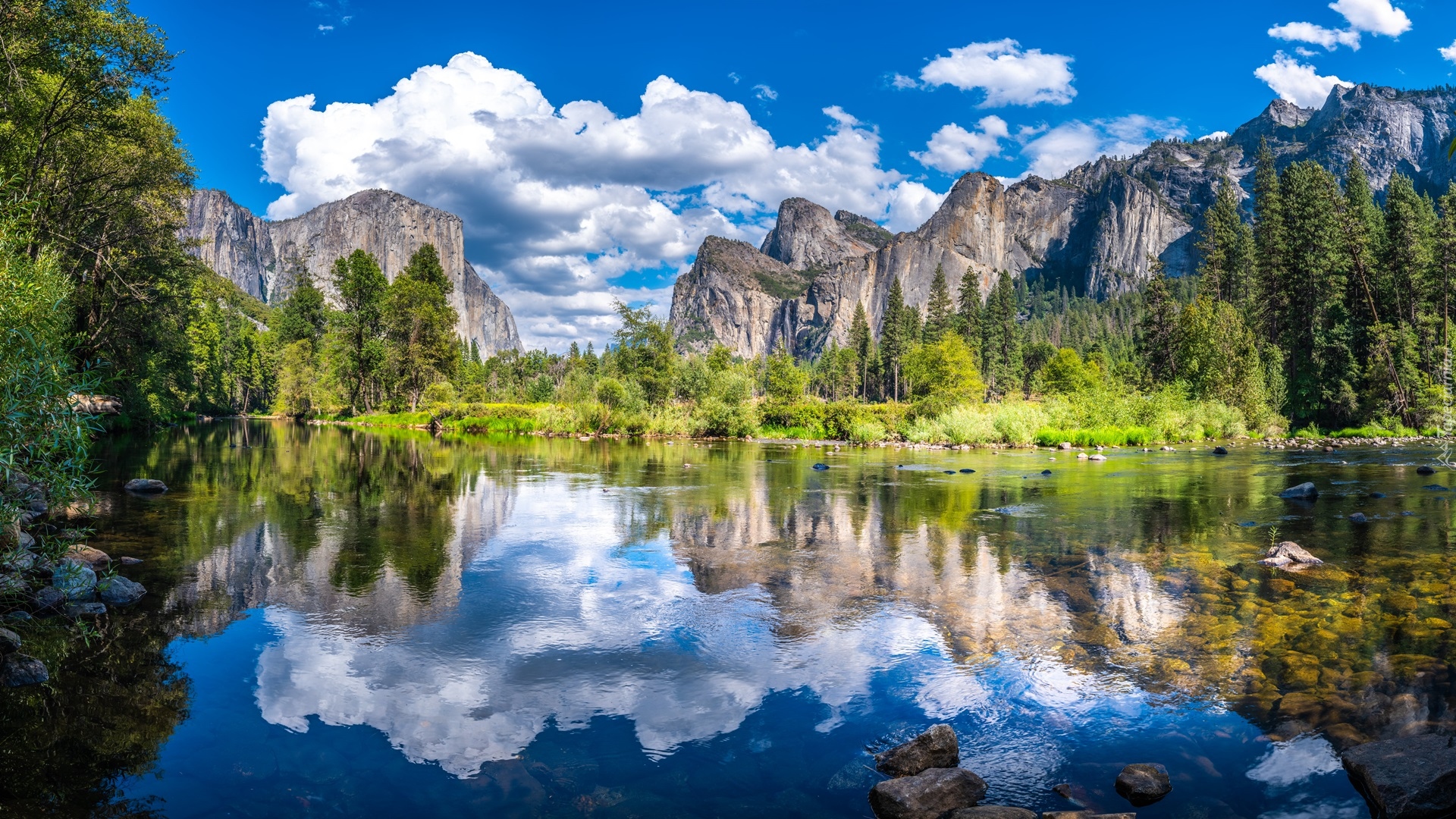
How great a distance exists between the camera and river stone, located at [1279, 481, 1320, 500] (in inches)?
768

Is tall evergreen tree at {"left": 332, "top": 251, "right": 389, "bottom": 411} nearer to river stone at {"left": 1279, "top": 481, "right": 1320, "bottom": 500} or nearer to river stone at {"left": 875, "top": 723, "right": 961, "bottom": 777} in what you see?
river stone at {"left": 1279, "top": 481, "right": 1320, "bottom": 500}

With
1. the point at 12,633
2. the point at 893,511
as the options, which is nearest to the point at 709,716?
the point at 12,633

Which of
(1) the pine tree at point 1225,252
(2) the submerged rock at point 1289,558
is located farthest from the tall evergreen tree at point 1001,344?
(2) the submerged rock at point 1289,558

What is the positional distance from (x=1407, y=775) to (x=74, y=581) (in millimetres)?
13934

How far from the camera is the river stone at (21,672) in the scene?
7.16m

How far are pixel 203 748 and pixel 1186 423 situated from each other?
185 feet

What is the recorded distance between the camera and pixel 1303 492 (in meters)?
19.7

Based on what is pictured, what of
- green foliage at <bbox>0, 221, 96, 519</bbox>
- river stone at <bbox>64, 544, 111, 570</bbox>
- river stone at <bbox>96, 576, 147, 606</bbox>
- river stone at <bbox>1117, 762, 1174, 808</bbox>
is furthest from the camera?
river stone at <bbox>64, 544, 111, 570</bbox>

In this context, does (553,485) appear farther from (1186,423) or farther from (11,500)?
(1186,423)

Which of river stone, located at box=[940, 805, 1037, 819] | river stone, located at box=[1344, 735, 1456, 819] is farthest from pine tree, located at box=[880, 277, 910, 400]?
river stone, located at box=[940, 805, 1037, 819]

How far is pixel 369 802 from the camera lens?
17.3 feet

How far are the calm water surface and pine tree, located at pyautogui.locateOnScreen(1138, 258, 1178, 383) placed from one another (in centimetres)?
4810

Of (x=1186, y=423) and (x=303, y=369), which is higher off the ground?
(x=303, y=369)

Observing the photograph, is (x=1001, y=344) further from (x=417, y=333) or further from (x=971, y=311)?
(x=417, y=333)
